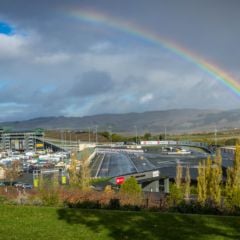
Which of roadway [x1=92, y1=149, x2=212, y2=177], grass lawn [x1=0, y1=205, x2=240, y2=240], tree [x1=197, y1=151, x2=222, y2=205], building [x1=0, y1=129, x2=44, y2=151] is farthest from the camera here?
building [x1=0, y1=129, x2=44, y2=151]

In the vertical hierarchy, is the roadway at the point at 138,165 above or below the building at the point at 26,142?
below

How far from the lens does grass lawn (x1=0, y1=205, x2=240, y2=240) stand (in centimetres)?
998

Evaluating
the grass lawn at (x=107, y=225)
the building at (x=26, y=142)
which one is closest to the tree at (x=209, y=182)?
the grass lawn at (x=107, y=225)

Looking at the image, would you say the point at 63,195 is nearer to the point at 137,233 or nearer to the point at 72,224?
the point at 72,224

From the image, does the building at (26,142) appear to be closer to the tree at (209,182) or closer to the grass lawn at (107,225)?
the tree at (209,182)

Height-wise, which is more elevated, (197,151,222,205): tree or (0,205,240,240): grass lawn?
(0,205,240,240): grass lawn

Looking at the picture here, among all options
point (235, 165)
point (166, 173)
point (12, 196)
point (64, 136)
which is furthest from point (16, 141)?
point (12, 196)

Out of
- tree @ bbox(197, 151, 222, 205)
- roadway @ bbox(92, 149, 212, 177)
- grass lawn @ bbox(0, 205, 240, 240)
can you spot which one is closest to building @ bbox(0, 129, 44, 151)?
roadway @ bbox(92, 149, 212, 177)

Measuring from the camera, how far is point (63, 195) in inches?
651

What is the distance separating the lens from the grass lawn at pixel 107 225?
9.98 meters

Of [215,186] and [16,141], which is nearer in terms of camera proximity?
[215,186]

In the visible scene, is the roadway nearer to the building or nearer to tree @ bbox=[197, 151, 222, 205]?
tree @ bbox=[197, 151, 222, 205]

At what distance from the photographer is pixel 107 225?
11086 millimetres

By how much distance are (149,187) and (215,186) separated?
24069 mm
